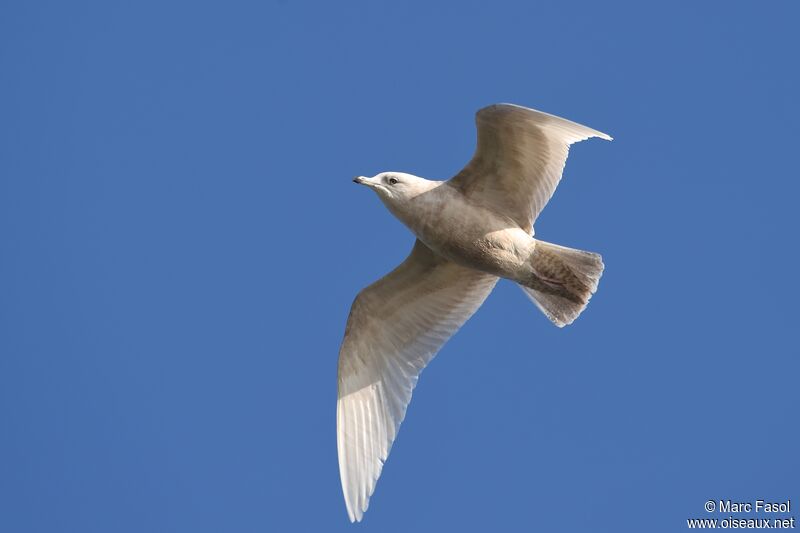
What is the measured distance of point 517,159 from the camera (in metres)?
9.45

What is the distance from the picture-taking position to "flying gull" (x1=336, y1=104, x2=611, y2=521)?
941 centimetres

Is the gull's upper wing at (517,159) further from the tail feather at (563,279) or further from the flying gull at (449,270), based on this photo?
the tail feather at (563,279)

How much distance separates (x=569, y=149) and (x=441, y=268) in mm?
1709

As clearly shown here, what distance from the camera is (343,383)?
10.5m

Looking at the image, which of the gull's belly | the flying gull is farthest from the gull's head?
the gull's belly

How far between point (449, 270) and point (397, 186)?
1.18m

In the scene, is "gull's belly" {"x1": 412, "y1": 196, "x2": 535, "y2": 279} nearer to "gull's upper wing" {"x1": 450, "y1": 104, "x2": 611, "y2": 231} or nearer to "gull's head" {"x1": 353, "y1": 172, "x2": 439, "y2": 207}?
"gull's upper wing" {"x1": 450, "y1": 104, "x2": 611, "y2": 231}

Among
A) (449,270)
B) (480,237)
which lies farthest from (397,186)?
(449,270)

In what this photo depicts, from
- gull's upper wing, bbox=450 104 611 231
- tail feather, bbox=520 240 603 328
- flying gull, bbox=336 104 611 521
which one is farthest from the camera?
tail feather, bbox=520 240 603 328

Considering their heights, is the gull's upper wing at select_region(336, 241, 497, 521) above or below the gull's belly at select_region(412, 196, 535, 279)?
below

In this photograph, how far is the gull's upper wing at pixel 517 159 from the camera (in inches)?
356

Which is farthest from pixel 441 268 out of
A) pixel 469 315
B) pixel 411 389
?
pixel 411 389

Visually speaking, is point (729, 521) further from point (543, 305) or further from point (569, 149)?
point (569, 149)

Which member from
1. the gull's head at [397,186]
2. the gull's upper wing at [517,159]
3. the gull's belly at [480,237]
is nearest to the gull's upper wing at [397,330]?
the gull's belly at [480,237]
